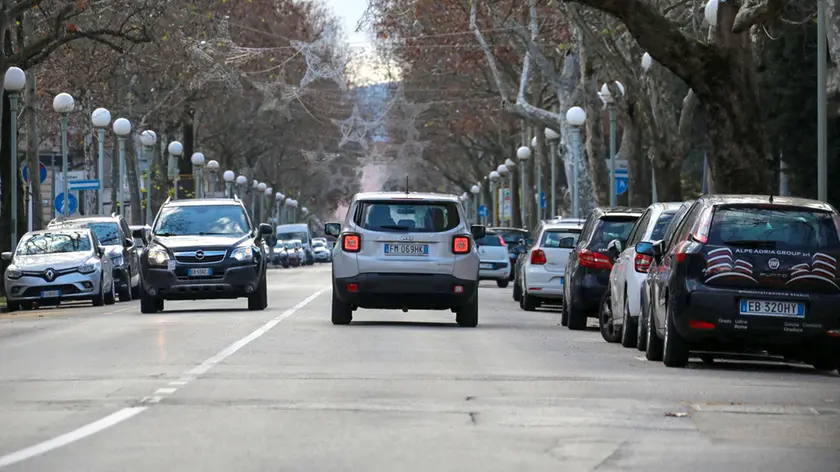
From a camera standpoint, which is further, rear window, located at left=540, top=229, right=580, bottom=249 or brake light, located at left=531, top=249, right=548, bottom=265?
rear window, located at left=540, top=229, right=580, bottom=249

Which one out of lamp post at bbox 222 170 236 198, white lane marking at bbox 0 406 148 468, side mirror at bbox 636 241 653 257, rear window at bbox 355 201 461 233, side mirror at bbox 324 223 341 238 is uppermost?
lamp post at bbox 222 170 236 198

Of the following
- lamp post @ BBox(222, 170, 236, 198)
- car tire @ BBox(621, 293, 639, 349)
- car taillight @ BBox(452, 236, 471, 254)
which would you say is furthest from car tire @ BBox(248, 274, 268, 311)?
lamp post @ BBox(222, 170, 236, 198)

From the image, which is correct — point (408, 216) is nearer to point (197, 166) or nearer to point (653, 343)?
point (653, 343)

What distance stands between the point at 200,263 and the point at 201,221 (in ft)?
4.34

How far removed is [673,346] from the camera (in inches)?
651

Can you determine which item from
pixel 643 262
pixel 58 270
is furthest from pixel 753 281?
pixel 58 270

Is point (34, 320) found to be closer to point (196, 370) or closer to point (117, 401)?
point (196, 370)

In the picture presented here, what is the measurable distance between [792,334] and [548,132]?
1673 inches

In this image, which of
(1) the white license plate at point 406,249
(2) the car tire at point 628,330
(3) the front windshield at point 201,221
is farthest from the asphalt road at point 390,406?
(3) the front windshield at point 201,221

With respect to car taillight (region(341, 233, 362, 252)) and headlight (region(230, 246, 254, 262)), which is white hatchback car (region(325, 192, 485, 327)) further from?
headlight (region(230, 246, 254, 262))

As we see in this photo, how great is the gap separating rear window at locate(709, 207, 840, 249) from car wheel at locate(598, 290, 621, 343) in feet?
16.9

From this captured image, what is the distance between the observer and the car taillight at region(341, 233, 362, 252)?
74.6 ft

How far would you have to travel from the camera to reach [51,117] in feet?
212

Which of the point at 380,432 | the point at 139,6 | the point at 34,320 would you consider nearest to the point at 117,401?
the point at 380,432
